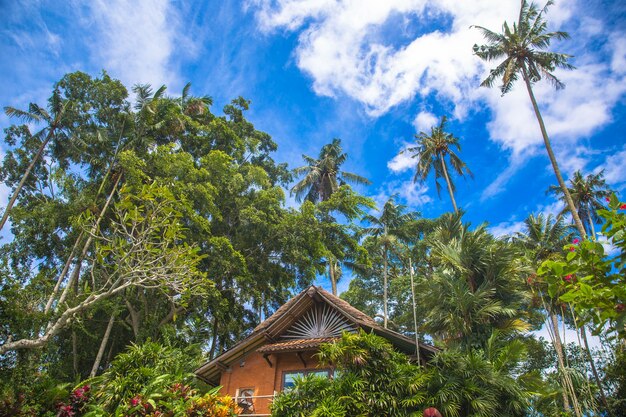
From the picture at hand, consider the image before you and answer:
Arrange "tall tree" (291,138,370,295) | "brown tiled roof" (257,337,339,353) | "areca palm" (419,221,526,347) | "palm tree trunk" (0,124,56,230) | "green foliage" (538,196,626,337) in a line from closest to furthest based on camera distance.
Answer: "green foliage" (538,196,626,337) → "brown tiled roof" (257,337,339,353) → "areca palm" (419,221,526,347) → "palm tree trunk" (0,124,56,230) → "tall tree" (291,138,370,295)

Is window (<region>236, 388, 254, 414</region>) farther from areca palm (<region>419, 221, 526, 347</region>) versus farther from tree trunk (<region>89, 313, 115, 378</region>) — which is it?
tree trunk (<region>89, 313, 115, 378</region>)

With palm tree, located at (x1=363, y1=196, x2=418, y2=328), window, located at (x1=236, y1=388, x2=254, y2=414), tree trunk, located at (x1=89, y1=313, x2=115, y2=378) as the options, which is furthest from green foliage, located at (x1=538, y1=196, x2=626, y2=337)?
palm tree, located at (x1=363, y1=196, x2=418, y2=328)

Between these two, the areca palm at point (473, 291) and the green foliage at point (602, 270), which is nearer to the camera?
the green foliage at point (602, 270)

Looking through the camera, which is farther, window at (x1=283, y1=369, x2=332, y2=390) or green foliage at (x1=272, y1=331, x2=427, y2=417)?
window at (x1=283, y1=369, x2=332, y2=390)

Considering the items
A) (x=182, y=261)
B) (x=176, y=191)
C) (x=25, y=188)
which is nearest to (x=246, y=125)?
(x=176, y=191)

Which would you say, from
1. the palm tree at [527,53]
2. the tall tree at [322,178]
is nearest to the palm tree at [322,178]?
the tall tree at [322,178]

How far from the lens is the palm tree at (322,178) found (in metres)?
31.0

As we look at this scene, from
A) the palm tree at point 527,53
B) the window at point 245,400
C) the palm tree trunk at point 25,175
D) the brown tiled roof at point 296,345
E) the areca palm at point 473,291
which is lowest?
the window at point 245,400

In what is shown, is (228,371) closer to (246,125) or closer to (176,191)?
(176,191)

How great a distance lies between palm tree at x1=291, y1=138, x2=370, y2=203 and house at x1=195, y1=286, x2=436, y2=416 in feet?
55.9

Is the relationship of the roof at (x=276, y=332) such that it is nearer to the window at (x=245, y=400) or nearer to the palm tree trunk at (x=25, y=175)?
the window at (x=245, y=400)

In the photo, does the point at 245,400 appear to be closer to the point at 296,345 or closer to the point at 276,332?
the point at 276,332

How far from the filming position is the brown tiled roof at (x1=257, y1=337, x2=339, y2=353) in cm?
1241

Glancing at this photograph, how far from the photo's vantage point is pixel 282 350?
1270cm
